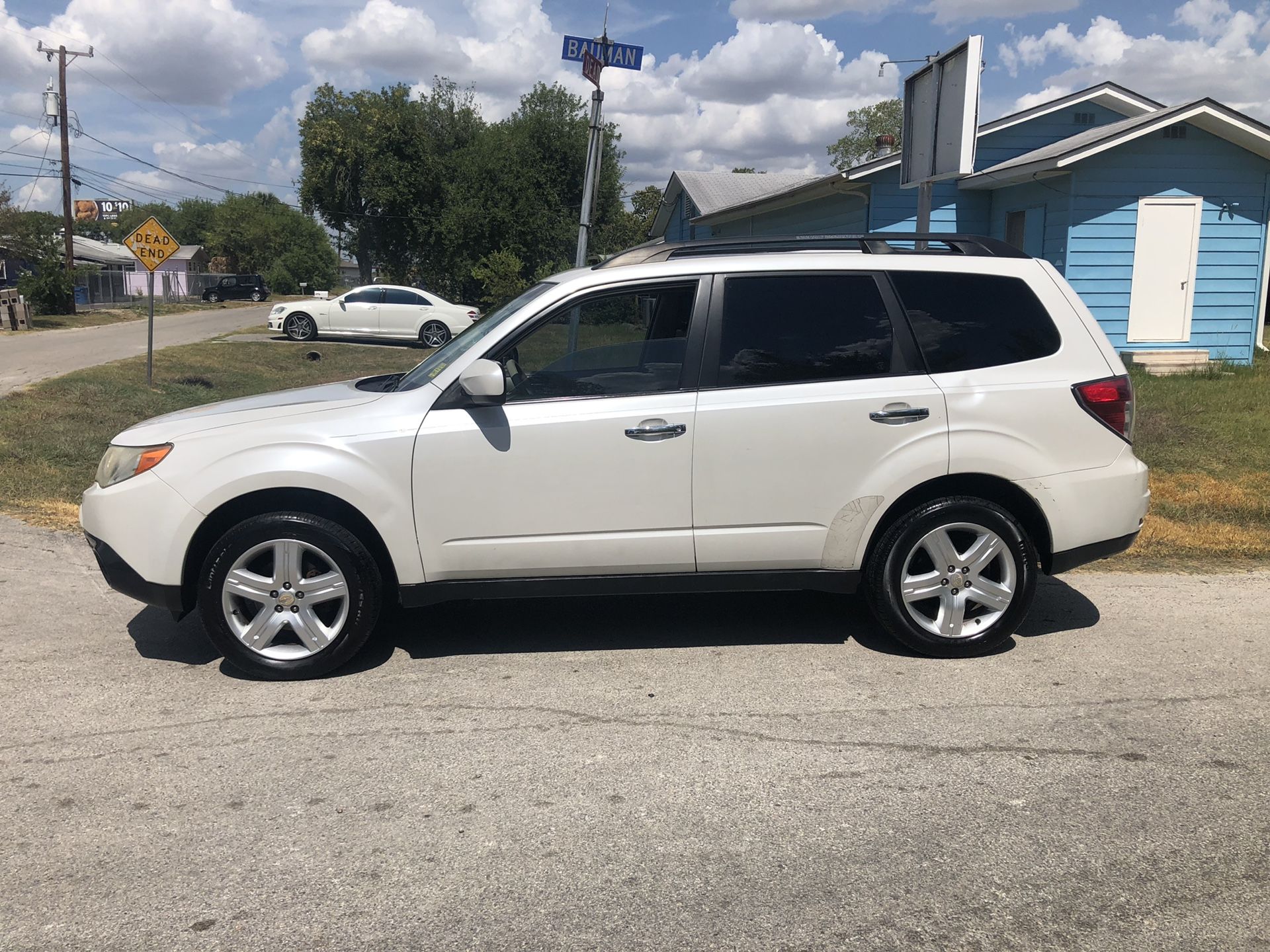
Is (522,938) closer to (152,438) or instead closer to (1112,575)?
(152,438)

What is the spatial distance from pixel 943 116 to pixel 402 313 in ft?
64.6

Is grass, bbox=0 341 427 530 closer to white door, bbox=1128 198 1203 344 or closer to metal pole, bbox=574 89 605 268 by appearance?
metal pole, bbox=574 89 605 268

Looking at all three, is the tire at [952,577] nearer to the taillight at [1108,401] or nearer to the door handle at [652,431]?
the taillight at [1108,401]

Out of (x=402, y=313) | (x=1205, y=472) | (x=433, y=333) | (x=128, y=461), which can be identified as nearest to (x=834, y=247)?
(x=128, y=461)

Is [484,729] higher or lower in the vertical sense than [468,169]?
lower

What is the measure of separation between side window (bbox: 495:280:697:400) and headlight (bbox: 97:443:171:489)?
156cm

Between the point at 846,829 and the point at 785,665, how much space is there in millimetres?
1513

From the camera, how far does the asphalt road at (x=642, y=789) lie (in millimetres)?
2912

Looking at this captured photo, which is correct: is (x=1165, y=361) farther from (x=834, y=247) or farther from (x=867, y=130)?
(x=867, y=130)

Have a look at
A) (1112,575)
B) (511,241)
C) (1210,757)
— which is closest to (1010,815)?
(1210,757)

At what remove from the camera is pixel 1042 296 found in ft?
16.3

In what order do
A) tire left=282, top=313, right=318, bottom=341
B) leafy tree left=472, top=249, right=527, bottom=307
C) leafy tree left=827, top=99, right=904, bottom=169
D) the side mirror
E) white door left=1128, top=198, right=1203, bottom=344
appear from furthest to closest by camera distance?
leafy tree left=827, top=99, right=904, bottom=169 → leafy tree left=472, top=249, right=527, bottom=307 → tire left=282, top=313, right=318, bottom=341 → white door left=1128, top=198, right=1203, bottom=344 → the side mirror

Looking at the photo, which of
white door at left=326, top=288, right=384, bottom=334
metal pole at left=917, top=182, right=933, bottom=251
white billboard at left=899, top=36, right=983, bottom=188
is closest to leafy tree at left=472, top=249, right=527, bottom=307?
white door at left=326, top=288, right=384, bottom=334

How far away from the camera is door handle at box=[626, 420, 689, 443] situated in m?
4.59
